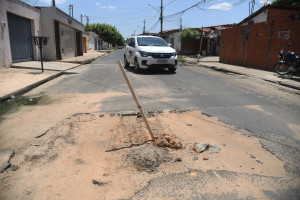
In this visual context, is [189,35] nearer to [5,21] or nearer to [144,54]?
[144,54]

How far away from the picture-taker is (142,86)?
7484 millimetres

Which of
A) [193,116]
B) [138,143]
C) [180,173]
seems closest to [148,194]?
[180,173]

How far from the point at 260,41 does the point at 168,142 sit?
12.3 metres

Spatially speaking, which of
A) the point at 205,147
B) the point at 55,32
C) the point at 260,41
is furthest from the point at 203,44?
the point at 205,147

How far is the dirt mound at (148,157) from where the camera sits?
277cm

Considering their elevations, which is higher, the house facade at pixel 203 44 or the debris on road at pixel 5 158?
the house facade at pixel 203 44

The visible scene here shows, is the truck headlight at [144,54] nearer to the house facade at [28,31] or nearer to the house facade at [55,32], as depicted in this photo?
the house facade at [28,31]

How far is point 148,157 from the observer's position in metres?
2.89

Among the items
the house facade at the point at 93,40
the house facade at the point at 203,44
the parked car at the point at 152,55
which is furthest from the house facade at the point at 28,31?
the house facade at the point at 93,40

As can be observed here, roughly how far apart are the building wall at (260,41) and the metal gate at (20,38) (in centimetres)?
1341

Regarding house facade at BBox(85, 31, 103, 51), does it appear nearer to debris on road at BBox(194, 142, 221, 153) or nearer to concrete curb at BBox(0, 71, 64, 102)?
concrete curb at BBox(0, 71, 64, 102)

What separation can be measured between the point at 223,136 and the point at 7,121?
3.86m

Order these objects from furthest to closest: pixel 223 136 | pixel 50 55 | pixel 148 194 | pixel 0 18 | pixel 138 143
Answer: pixel 50 55
pixel 0 18
pixel 223 136
pixel 138 143
pixel 148 194

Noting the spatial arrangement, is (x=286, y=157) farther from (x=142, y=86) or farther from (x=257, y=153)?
(x=142, y=86)
